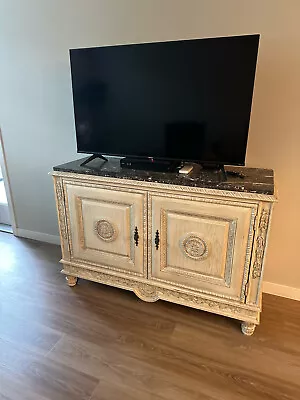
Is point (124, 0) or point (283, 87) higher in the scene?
point (124, 0)

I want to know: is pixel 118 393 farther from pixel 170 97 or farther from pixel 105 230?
pixel 170 97

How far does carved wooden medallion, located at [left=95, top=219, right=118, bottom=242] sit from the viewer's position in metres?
1.82

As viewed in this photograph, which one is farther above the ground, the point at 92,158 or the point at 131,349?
the point at 92,158

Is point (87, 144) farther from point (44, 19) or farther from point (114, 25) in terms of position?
point (44, 19)

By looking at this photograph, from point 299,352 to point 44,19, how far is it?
268cm

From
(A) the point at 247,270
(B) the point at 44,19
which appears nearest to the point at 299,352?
(A) the point at 247,270

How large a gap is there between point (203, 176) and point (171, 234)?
372mm

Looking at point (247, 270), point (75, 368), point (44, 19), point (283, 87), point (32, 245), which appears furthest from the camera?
point (32, 245)

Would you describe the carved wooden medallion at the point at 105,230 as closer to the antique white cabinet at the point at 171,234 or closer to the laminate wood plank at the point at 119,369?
the antique white cabinet at the point at 171,234

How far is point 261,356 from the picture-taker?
60.5 inches

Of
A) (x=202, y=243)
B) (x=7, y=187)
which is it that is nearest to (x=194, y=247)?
(x=202, y=243)

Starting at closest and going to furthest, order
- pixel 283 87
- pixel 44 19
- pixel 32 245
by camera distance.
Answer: pixel 283 87 → pixel 44 19 → pixel 32 245

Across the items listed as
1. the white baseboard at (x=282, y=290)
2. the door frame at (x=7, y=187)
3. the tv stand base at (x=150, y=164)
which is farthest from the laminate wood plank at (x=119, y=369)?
the door frame at (x=7, y=187)

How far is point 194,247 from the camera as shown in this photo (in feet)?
5.36
